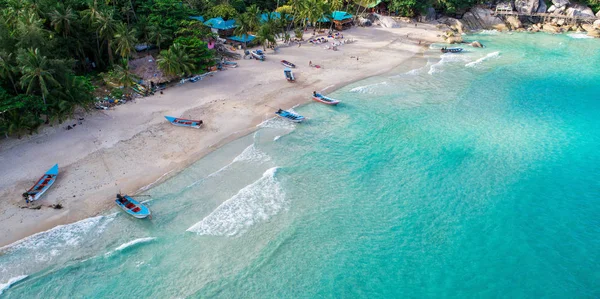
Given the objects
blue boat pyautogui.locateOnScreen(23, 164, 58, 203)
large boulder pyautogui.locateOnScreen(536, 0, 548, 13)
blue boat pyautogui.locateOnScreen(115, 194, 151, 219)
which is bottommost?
blue boat pyautogui.locateOnScreen(115, 194, 151, 219)

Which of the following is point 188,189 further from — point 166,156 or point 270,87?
point 270,87

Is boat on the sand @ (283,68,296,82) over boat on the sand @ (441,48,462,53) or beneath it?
beneath

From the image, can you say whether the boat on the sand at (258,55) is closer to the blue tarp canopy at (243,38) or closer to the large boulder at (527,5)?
the blue tarp canopy at (243,38)

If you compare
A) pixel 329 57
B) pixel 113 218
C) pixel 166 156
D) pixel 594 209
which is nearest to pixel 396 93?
pixel 329 57

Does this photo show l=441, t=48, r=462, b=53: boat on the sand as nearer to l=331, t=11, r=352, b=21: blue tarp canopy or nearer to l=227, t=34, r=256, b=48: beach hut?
l=331, t=11, r=352, b=21: blue tarp canopy

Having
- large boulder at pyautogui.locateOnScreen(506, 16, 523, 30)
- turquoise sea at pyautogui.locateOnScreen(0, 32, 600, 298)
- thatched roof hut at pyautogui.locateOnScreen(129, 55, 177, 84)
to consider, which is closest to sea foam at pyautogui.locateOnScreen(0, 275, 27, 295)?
turquoise sea at pyautogui.locateOnScreen(0, 32, 600, 298)
